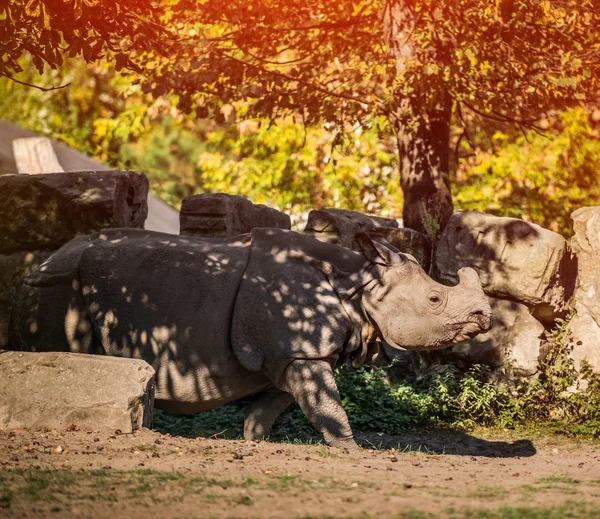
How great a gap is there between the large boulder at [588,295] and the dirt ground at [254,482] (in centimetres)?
406

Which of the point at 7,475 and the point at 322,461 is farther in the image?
the point at 322,461

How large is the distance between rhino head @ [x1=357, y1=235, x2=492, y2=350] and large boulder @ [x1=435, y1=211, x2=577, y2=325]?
3413 mm

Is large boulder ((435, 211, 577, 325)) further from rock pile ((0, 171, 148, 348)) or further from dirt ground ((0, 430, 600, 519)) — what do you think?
dirt ground ((0, 430, 600, 519))

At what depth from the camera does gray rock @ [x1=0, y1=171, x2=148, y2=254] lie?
10.6 metres

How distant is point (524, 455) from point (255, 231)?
3.58m

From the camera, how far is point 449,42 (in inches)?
515

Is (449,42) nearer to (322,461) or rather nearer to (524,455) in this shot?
(524,455)

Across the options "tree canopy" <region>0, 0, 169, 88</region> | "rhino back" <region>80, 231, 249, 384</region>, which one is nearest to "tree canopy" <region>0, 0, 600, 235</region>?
"tree canopy" <region>0, 0, 169, 88</region>

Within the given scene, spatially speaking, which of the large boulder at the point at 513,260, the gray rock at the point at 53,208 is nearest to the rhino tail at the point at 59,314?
the gray rock at the point at 53,208

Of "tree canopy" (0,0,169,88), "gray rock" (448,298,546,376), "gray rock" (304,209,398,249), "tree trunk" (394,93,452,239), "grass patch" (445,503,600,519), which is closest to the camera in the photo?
"grass patch" (445,503,600,519)

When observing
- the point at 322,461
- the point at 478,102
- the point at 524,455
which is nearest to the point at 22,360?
the point at 322,461

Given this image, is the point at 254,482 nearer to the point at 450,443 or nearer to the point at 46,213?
the point at 450,443

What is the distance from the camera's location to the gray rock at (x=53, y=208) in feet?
34.6

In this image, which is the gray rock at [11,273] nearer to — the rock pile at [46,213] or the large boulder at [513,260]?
the rock pile at [46,213]
